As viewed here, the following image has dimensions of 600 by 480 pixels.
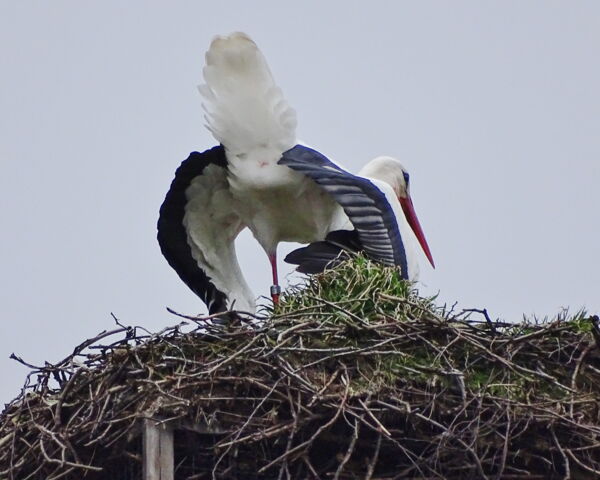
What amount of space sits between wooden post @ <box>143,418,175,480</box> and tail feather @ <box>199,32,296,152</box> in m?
2.05

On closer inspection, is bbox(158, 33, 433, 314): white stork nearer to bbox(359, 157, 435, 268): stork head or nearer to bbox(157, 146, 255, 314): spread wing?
bbox(157, 146, 255, 314): spread wing

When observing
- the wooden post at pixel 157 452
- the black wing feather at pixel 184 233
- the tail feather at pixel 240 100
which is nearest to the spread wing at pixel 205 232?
the black wing feather at pixel 184 233

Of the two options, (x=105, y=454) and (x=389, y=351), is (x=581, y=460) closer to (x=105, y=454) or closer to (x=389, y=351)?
(x=389, y=351)

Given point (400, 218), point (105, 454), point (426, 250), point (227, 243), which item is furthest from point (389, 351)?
point (426, 250)

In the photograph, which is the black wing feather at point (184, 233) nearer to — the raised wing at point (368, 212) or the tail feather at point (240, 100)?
the tail feather at point (240, 100)

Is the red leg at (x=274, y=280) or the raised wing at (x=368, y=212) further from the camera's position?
the red leg at (x=274, y=280)

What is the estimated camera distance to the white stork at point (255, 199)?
8031 mm

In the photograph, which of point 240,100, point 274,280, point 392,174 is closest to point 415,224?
point 392,174

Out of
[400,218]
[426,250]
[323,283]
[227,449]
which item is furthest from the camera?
[426,250]

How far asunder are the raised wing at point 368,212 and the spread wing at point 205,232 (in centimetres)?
53

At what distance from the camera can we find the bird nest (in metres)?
6.49

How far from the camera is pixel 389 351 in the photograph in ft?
22.0

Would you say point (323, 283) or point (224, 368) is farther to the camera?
point (323, 283)

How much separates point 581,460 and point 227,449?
1.19 m
